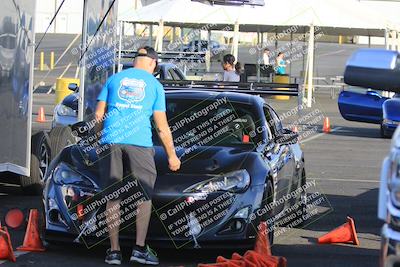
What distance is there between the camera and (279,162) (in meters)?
9.88

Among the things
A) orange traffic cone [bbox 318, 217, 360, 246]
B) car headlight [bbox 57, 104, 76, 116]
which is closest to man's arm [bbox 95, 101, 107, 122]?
orange traffic cone [bbox 318, 217, 360, 246]

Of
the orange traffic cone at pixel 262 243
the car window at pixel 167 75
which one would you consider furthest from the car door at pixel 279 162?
the car window at pixel 167 75

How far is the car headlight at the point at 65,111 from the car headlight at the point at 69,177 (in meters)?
7.91

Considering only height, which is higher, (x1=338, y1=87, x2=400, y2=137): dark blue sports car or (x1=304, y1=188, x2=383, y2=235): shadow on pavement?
(x1=338, y1=87, x2=400, y2=137): dark blue sports car

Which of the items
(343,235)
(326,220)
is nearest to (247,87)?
(326,220)

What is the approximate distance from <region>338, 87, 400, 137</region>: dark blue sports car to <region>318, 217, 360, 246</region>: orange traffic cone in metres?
1.01

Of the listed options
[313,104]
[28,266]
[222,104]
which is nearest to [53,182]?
[28,266]

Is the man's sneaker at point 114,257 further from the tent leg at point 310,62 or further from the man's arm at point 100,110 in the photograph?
the tent leg at point 310,62

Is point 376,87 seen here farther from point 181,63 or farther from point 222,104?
point 181,63

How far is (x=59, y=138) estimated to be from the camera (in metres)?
13.1

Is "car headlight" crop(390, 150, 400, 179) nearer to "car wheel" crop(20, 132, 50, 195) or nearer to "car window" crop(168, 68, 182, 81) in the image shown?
"car wheel" crop(20, 132, 50, 195)

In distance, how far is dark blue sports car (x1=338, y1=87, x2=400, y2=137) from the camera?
8.60 m

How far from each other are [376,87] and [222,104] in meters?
5.07

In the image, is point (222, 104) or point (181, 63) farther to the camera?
point (181, 63)
